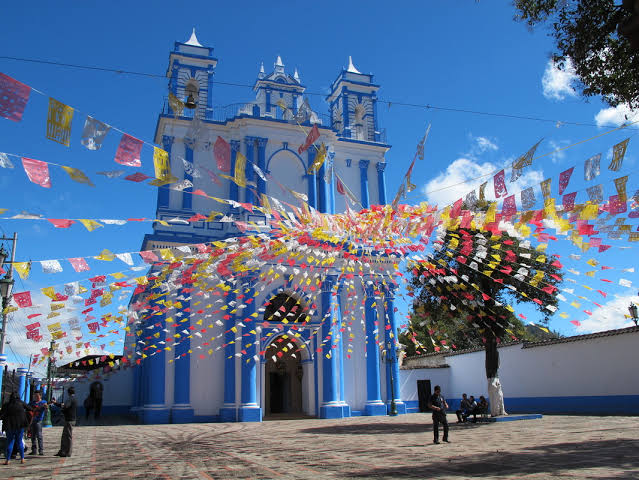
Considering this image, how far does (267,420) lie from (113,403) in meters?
7.50

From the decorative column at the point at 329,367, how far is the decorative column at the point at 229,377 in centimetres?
324

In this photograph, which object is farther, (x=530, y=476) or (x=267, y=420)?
(x=267, y=420)

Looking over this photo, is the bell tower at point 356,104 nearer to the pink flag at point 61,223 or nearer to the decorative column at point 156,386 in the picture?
the decorative column at point 156,386

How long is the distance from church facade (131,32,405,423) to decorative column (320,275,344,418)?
0.04 metres

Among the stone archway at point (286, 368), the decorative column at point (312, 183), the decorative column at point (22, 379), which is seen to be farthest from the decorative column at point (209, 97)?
the decorative column at point (22, 379)

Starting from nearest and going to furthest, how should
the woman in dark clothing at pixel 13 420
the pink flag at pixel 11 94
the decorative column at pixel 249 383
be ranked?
the pink flag at pixel 11 94
the woman in dark clothing at pixel 13 420
the decorative column at pixel 249 383

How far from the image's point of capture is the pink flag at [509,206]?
27.2 ft

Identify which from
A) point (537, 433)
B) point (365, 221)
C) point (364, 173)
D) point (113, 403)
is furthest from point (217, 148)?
point (113, 403)

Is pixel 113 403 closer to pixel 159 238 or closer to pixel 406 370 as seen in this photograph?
pixel 159 238

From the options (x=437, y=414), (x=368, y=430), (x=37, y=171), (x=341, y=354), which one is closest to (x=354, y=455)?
(x=437, y=414)

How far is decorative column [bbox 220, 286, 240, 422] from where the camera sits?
1775cm

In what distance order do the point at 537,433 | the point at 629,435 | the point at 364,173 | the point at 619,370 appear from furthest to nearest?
the point at 364,173 < the point at 619,370 < the point at 537,433 < the point at 629,435

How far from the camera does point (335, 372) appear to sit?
19.0m

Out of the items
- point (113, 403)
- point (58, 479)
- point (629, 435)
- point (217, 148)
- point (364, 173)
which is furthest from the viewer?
point (364, 173)
